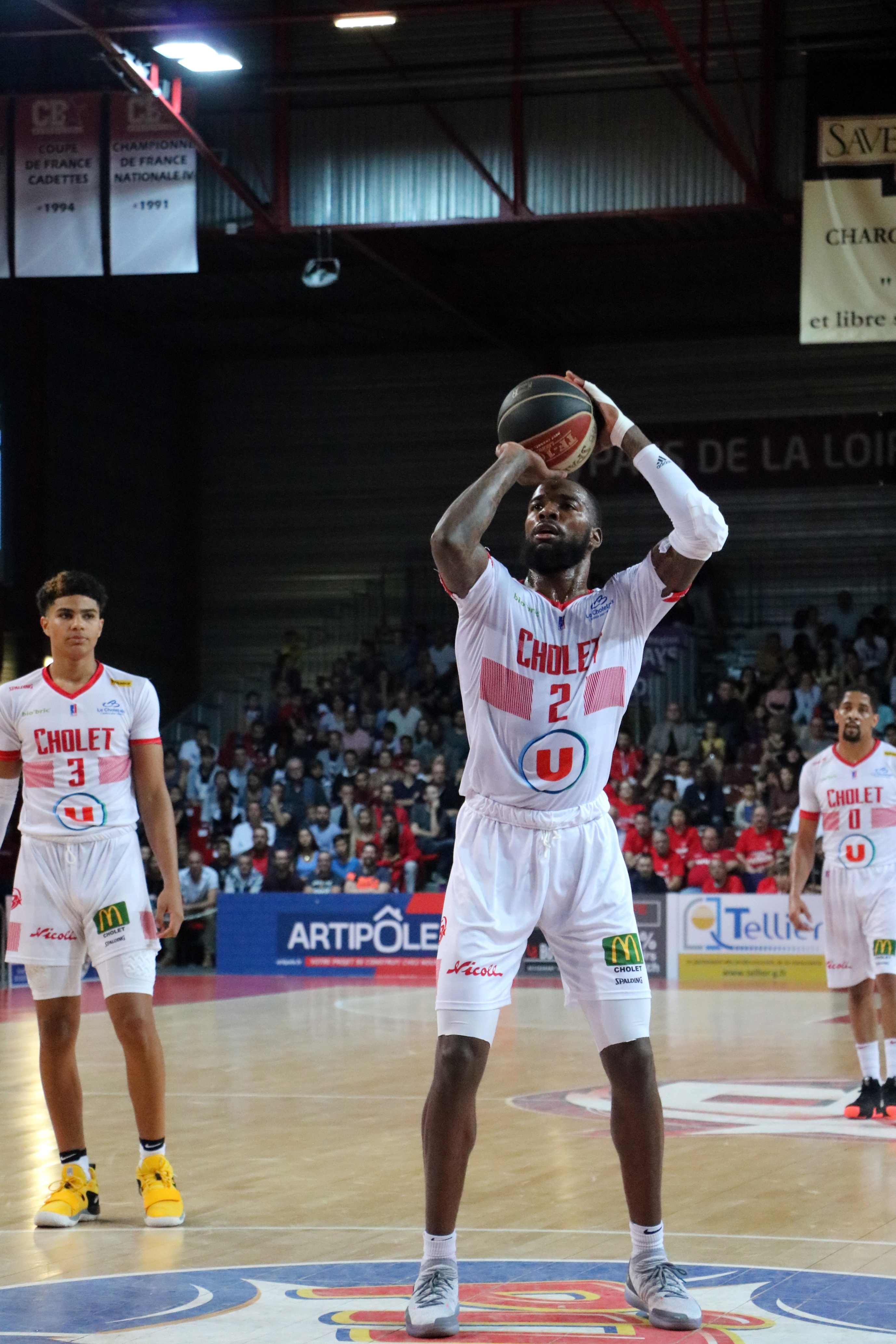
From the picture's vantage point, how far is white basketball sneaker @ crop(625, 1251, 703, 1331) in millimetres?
4609

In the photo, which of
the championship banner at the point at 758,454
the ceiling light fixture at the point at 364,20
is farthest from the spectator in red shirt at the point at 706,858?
the ceiling light fixture at the point at 364,20

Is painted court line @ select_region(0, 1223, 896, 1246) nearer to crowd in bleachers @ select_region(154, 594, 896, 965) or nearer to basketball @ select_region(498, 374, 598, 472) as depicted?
basketball @ select_region(498, 374, 598, 472)

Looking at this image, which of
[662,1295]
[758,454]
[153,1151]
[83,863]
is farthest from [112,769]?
[758,454]

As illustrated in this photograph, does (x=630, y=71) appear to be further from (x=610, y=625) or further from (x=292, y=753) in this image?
(x=610, y=625)

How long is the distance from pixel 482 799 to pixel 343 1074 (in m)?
6.29

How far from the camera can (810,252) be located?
1570 cm

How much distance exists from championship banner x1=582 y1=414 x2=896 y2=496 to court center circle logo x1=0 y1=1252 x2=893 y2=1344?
20296 millimetres

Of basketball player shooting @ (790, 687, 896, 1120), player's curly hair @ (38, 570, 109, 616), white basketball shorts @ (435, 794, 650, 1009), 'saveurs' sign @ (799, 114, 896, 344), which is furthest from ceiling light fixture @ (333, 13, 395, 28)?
white basketball shorts @ (435, 794, 650, 1009)

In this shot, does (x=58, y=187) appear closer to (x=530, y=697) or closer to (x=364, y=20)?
(x=364, y=20)

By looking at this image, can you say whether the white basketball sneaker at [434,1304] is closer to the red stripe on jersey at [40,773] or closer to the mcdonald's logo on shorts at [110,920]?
the mcdonald's logo on shorts at [110,920]

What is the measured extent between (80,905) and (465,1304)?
2.29 meters

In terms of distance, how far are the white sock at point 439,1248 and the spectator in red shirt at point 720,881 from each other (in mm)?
14193

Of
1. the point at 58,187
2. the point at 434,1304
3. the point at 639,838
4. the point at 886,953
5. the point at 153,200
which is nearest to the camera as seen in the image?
the point at 434,1304

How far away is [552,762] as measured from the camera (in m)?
5.03
